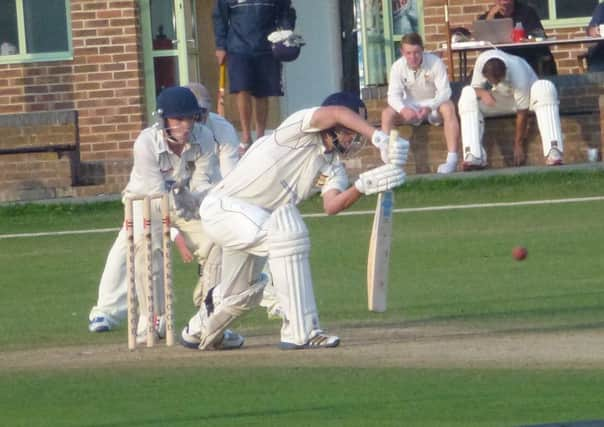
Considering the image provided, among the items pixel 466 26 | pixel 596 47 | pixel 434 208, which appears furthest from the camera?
pixel 466 26

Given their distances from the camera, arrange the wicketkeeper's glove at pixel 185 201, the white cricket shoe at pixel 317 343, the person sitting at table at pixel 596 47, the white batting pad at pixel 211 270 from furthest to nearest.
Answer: the person sitting at table at pixel 596 47
the white batting pad at pixel 211 270
the wicketkeeper's glove at pixel 185 201
the white cricket shoe at pixel 317 343

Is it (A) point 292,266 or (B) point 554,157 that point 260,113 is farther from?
(A) point 292,266

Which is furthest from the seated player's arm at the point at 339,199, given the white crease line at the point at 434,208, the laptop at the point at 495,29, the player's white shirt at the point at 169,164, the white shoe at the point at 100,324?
the laptop at the point at 495,29

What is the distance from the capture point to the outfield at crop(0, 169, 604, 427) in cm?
771

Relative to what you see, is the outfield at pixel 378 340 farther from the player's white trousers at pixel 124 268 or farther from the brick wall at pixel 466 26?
the brick wall at pixel 466 26

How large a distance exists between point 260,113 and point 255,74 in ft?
1.51

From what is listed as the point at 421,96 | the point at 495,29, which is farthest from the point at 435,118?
the point at 495,29

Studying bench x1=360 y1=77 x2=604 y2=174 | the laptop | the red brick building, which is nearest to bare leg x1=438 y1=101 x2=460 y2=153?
bench x1=360 y1=77 x2=604 y2=174

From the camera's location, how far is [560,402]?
7531 mm

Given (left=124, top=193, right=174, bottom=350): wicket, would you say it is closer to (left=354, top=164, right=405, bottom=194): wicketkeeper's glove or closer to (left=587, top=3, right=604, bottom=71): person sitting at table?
(left=354, top=164, right=405, bottom=194): wicketkeeper's glove

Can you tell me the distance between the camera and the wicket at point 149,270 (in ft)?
32.2

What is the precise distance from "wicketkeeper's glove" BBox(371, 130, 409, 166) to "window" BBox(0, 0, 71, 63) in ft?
41.6

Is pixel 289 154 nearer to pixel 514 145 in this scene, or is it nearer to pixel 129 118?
pixel 514 145

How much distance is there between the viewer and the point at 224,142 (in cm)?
1093
